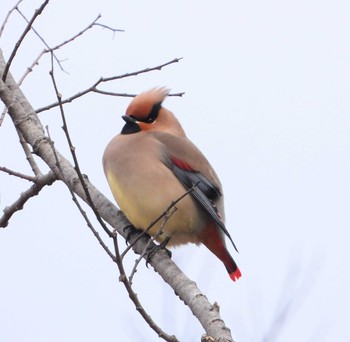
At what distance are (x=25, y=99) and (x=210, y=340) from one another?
6.46 ft

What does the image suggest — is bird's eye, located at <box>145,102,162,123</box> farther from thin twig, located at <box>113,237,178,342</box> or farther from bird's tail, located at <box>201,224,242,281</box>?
thin twig, located at <box>113,237,178,342</box>

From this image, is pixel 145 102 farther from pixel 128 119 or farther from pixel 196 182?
pixel 196 182

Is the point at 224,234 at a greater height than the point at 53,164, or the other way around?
the point at 53,164

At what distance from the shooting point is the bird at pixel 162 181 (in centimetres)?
438

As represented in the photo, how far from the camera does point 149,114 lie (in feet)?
16.2

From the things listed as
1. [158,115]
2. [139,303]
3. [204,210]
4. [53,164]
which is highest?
[158,115]

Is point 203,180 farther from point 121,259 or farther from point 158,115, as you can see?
point 121,259

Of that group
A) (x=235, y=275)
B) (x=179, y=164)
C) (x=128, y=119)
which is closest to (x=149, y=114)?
(x=128, y=119)

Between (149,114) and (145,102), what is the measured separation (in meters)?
0.07

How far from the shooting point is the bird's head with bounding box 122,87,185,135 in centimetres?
490

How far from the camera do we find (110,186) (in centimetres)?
454

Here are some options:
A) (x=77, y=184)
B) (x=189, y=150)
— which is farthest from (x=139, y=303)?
(x=189, y=150)

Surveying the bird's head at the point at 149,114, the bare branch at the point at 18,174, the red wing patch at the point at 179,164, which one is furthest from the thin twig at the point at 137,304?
the bird's head at the point at 149,114

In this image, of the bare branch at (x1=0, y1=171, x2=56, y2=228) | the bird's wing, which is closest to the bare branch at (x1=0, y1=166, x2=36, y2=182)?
the bare branch at (x1=0, y1=171, x2=56, y2=228)
